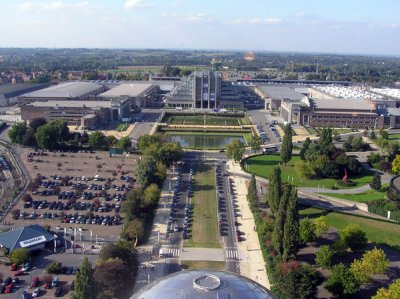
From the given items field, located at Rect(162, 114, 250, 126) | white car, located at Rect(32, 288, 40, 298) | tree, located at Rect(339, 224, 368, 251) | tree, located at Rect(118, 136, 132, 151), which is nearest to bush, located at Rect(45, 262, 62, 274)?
white car, located at Rect(32, 288, 40, 298)

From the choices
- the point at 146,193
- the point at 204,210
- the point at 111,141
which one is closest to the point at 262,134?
the point at 111,141

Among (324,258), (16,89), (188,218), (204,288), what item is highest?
(16,89)

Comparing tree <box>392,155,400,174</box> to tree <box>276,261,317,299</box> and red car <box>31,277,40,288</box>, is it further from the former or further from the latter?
red car <box>31,277,40,288</box>

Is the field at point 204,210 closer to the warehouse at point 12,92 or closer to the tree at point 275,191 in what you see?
the tree at point 275,191

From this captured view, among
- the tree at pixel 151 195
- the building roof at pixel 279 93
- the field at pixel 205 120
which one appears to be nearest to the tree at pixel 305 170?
the tree at pixel 151 195

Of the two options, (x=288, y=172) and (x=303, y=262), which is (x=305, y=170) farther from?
(x=303, y=262)

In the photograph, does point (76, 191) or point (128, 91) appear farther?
point (128, 91)
